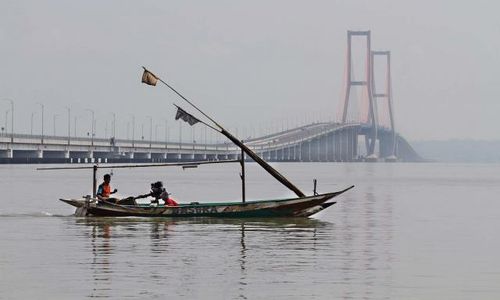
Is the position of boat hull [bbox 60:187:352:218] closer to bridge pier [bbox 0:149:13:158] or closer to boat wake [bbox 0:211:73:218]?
boat wake [bbox 0:211:73:218]

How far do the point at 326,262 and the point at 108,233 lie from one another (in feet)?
38.9

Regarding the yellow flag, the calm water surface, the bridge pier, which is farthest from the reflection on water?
the bridge pier

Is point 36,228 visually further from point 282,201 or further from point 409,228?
point 409,228

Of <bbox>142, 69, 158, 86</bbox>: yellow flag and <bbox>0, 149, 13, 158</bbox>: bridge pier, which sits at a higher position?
<bbox>0, 149, 13, 158</bbox>: bridge pier

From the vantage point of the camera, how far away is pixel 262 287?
26.3m

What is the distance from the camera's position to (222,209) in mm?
48062

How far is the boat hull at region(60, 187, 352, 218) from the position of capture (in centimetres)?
4719

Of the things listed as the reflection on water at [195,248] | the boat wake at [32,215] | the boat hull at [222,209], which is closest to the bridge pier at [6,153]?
the boat wake at [32,215]

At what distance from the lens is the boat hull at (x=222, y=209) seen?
155 ft

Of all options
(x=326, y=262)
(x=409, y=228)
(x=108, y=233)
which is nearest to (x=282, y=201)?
(x=409, y=228)

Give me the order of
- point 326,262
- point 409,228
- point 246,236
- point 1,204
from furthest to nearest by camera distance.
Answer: point 1,204 < point 409,228 < point 246,236 < point 326,262

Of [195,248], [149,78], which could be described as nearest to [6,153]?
[149,78]

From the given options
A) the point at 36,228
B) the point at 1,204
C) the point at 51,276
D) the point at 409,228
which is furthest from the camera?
the point at 1,204

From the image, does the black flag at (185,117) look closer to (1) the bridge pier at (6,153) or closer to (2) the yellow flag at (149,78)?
(2) the yellow flag at (149,78)
